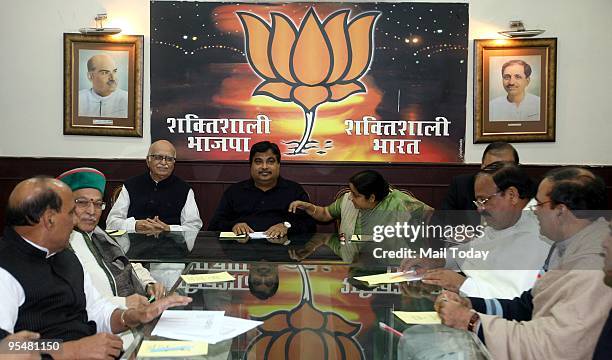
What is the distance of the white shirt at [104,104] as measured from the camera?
5.94 meters

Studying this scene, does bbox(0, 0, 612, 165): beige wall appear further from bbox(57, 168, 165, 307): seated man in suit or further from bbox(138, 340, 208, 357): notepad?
bbox(138, 340, 208, 357): notepad

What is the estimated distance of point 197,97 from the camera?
19.5 feet

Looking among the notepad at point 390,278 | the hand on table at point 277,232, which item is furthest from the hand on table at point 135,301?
Result: the hand on table at point 277,232

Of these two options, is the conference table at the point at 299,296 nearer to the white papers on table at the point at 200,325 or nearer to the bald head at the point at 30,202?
the white papers on table at the point at 200,325

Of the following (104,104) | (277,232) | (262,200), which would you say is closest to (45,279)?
(277,232)

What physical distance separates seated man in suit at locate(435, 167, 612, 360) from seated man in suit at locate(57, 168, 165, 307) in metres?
1.46

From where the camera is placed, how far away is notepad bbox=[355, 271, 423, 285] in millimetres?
2723

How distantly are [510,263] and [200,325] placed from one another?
4.92 ft

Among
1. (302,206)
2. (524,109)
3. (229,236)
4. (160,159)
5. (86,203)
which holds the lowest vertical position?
(229,236)

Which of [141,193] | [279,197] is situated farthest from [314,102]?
[141,193]

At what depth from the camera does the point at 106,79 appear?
593 centimetres

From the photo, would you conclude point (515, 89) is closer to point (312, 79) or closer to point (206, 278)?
point (312, 79)

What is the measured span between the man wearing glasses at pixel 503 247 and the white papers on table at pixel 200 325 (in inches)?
39.8

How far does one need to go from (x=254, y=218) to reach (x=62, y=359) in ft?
9.34
